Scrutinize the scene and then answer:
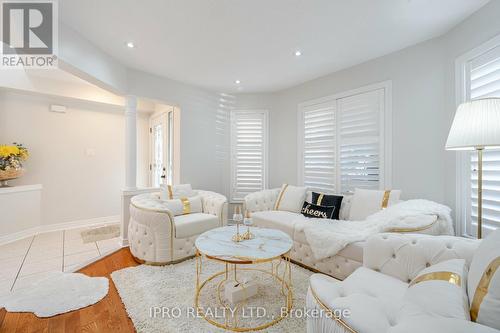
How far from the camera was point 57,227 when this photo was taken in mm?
3979

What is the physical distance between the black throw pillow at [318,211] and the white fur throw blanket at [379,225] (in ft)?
0.77

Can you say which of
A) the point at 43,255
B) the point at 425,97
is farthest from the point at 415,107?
the point at 43,255

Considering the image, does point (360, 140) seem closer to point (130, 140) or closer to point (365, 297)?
point (365, 297)

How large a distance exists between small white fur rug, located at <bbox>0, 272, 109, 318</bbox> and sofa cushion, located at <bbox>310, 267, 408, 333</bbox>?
1.97 metres

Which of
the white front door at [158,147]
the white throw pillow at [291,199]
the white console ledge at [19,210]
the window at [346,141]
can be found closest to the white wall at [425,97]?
the window at [346,141]

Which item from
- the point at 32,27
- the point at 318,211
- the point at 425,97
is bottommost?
the point at 318,211

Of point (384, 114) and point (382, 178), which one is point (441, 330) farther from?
point (384, 114)

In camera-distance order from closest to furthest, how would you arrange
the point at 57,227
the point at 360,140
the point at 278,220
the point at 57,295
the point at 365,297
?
the point at 365,297
the point at 57,295
the point at 278,220
the point at 360,140
the point at 57,227

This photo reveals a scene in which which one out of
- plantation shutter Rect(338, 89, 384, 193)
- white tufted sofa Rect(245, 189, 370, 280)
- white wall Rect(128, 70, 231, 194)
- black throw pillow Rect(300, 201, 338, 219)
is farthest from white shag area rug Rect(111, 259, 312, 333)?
white wall Rect(128, 70, 231, 194)

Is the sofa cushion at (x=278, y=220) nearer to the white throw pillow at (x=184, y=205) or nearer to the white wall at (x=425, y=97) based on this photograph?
the white throw pillow at (x=184, y=205)

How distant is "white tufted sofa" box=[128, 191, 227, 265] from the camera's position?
2.63 meters

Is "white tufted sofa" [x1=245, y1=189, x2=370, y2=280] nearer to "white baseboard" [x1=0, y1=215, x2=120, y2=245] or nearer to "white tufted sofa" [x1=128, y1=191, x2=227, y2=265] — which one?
"white tufted sofa" [x1=128, y1=191, x2=227, y2=265]

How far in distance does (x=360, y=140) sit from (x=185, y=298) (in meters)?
2.84

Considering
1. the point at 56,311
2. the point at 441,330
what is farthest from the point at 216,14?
the point at 56,311
